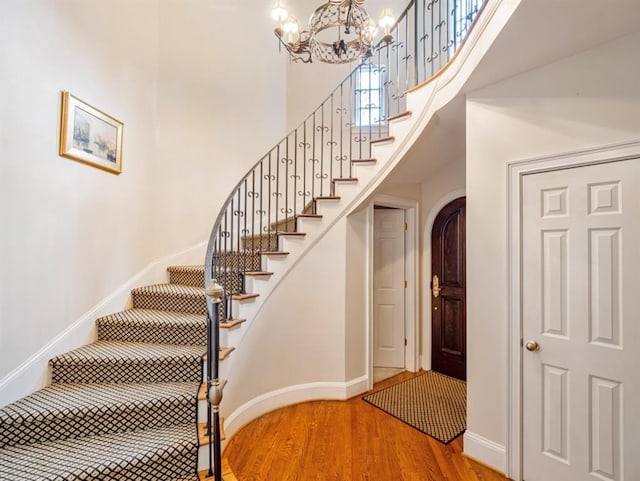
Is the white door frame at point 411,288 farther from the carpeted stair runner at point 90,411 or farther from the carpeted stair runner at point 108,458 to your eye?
the carpeted stair runner at point 108,458

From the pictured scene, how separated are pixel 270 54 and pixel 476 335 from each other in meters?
4.18

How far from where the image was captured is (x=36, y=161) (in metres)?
2.07

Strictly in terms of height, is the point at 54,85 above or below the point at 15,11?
below

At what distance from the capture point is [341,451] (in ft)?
7.33

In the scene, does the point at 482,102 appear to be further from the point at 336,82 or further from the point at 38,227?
the point at 38,227

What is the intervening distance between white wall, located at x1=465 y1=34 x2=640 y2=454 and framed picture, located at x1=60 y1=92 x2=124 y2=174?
9.62 feet

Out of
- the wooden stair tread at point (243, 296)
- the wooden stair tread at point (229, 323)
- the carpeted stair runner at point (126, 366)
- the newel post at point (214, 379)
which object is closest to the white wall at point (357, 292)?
the wooden stair tread at point (243, 296)

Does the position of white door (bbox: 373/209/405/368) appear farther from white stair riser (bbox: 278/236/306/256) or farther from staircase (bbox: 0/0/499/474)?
white stair riser (bbox: 278/236/306/256)

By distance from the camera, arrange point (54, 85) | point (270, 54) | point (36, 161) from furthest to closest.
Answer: point (270, 54), point (54, 85), point (36, 161)

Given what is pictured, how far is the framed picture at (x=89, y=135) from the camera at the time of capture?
90.1 inches

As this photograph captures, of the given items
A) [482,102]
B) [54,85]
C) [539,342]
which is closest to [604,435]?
[539,342]

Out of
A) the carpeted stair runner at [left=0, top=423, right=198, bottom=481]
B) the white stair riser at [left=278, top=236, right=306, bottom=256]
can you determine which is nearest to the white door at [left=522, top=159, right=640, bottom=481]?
the white stair riser at [left=278, top=236, right=306, bottom=256]

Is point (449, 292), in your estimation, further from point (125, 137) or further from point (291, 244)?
point (125, 137)

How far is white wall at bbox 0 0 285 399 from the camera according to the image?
1950 mm
